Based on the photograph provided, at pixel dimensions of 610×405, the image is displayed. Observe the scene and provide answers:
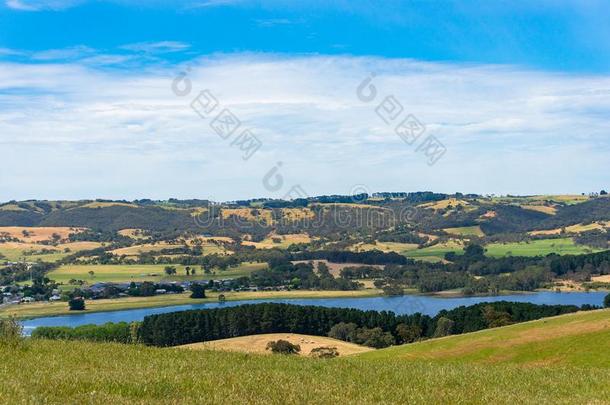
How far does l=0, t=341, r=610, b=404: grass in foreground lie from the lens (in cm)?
1427

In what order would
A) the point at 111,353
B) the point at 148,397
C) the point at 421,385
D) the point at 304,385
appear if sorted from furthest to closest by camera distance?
the point at 111,353
the point at 421,385
the point at 304,385
the point at 148,397

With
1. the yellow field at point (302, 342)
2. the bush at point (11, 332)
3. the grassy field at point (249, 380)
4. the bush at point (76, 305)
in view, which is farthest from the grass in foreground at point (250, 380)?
the bush at point (76, 305)

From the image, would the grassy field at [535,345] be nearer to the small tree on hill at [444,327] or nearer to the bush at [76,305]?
the small tree on hill at [444,327]

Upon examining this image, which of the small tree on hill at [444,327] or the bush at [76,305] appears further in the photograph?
the bush at [76,305]

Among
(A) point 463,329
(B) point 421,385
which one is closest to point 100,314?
(A) point 463,329

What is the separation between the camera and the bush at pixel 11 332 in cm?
2182

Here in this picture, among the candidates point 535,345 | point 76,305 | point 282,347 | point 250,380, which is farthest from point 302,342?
point 250,380

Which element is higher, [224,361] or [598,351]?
[224,361]

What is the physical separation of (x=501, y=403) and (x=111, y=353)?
1296cm

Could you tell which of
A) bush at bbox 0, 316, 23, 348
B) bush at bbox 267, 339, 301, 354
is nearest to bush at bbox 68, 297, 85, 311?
bush at bbox 267, 339, 301, 354

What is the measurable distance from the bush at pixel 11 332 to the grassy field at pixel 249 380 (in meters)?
0.57

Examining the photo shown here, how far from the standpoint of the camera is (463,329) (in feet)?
377

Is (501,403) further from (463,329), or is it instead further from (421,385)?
(463,329)

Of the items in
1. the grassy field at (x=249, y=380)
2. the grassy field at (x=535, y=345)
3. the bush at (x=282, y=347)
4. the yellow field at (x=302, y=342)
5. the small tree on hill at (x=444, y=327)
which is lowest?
the yellow field at (x=302, y=342)
